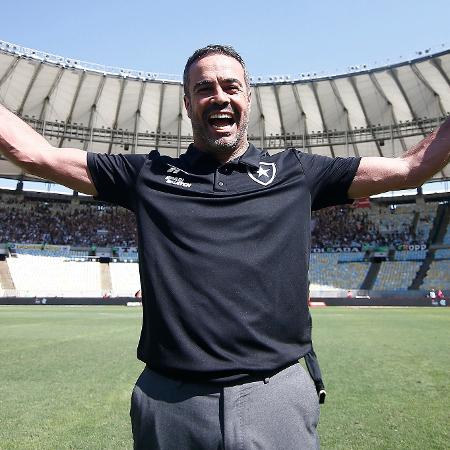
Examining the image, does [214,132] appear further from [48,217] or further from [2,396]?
[48,217]

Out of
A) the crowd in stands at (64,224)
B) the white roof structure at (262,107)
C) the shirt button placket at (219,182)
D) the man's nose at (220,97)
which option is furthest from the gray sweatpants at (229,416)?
the crowd in stands at (64,224)

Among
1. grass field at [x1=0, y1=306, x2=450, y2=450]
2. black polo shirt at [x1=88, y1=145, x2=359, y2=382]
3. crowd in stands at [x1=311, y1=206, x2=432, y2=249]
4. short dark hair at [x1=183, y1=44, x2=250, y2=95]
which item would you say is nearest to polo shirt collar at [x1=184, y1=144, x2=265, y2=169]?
black polo shirt at [x1=88, y1=145, x2=359, y2=382]

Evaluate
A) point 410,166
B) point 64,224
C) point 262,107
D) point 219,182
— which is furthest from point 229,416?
point 64,224

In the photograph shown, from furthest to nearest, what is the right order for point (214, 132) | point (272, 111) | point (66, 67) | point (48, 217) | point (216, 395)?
point (48, 217) < point (272, 111) < point (66, 67) < point (214, 132) < point (216, 395)

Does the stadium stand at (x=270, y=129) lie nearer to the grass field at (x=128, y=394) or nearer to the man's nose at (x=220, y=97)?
the grass field at (x=128, y=394)

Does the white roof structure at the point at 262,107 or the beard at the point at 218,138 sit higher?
the white roof structure at the point at 262,107

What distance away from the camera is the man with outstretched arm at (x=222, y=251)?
5.12 feet

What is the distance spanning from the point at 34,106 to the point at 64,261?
48.4 ft

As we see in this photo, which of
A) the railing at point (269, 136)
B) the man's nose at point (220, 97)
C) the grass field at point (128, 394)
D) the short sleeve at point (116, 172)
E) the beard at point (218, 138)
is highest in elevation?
the railing at point (269, 136)

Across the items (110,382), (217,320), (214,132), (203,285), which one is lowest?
(110,382)

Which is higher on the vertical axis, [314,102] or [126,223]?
[314,102]

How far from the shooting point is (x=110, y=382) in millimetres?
6410

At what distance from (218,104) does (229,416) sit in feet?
4.04

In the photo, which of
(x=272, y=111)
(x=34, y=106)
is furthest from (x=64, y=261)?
(x=272, y=111)
